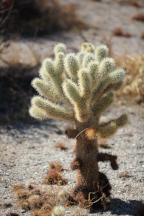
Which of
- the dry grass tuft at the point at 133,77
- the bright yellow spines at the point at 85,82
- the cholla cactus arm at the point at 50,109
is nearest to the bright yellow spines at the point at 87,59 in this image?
the bright yellow spines at the point at 85,82

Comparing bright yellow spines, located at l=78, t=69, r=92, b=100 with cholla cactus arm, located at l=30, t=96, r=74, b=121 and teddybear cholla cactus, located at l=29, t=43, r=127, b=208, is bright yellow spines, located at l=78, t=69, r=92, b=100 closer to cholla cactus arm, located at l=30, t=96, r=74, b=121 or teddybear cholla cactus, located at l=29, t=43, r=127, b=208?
teddybear cholla cactus, located at l=29, t=43, r=127, b=208

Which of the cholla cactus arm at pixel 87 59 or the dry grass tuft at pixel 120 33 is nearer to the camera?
the cholla cactus arm at pixel 87 59

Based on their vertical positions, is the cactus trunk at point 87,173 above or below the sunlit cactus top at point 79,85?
below

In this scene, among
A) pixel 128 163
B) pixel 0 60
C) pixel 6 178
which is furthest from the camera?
pixel 0 60

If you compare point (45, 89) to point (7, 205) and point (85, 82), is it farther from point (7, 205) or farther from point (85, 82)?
point (7, 205)

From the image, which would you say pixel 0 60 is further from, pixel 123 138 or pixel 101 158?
pixel 101 158

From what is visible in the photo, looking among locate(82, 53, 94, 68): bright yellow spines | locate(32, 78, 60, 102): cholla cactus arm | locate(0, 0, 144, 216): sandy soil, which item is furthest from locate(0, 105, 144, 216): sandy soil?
locate(82, 53, 94, 68): bright yellow spines

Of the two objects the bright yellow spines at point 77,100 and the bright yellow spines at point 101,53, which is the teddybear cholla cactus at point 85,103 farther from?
the bright yellow spines at point 101,53

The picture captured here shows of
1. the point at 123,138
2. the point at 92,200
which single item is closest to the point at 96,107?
the point at 92,200
